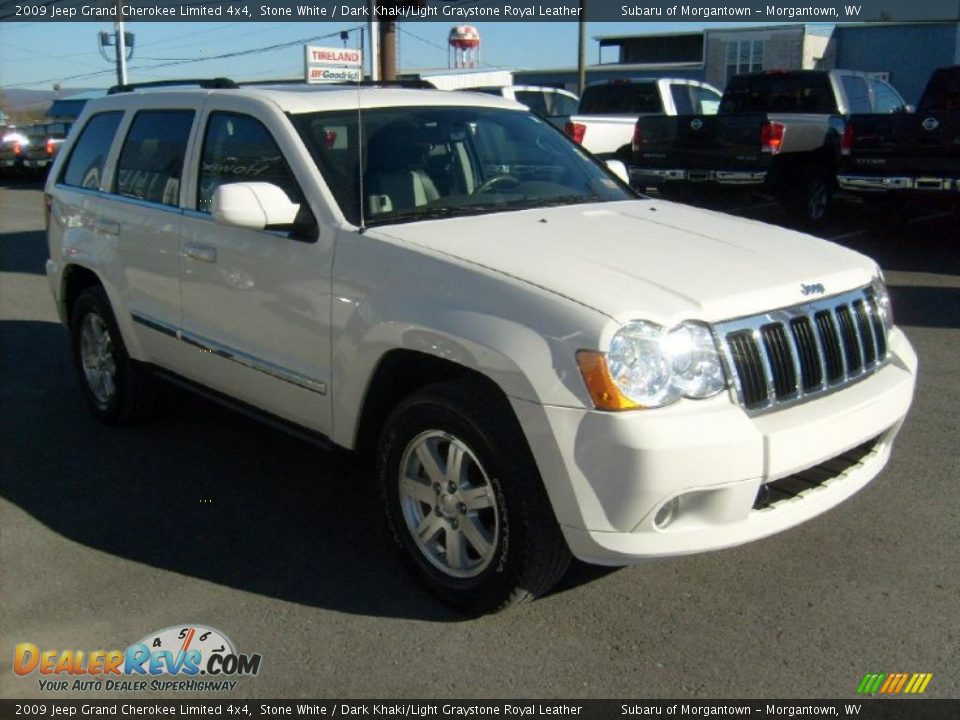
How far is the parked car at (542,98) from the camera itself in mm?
17578

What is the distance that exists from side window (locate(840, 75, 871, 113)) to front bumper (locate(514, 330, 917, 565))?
1164 centimetres

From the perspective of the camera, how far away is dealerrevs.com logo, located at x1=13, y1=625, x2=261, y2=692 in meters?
3.40

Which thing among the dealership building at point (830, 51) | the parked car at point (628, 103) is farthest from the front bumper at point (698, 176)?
the dealership building at point (830, 51)

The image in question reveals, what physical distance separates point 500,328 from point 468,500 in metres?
0.65

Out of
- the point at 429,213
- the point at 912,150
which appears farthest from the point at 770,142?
the point at 429,213

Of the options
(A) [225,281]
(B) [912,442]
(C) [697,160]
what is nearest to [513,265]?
(A) [225,281]

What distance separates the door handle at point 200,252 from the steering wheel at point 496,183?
1216 mm

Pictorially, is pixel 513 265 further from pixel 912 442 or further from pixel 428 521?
pixel 912 442

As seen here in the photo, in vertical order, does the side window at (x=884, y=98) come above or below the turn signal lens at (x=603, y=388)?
above

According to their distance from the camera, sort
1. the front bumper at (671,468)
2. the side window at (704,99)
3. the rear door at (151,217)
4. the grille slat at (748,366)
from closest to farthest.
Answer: the front bumper at (671,468) → the grille slat at (748,366) → the rear door at (151,217) → the side window at (704,99)

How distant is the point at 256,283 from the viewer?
440 cm

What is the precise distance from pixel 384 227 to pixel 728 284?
1336mm

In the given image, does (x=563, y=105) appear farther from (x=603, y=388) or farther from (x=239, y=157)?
(x=603, y=388)

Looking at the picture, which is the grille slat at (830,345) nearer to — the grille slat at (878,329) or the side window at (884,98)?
the grille slat at (878,329)
